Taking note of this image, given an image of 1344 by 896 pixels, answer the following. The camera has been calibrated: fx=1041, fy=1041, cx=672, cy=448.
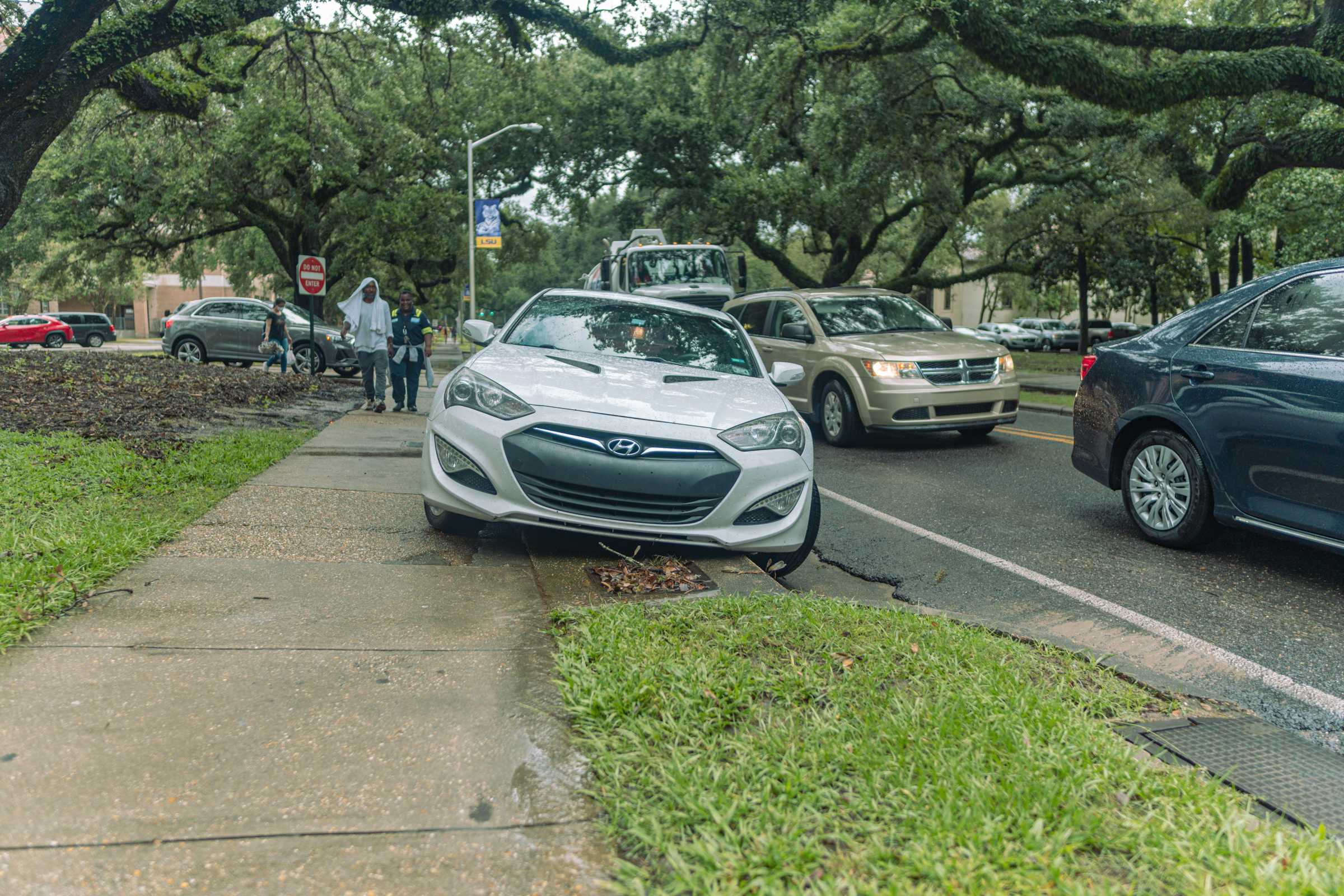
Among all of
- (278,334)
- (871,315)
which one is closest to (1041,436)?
(871,315)

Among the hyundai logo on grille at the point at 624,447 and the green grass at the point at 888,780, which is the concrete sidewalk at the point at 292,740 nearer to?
the green grass at the point at 888,780

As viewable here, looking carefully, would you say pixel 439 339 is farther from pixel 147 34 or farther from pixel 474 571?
pixel 474 571

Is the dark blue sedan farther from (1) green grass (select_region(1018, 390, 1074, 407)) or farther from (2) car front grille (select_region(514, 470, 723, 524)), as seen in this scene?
(1) green grass (select_region(1018, 390, 1074, 407))

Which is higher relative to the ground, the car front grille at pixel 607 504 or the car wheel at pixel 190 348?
the car wheel at pixel 190 348

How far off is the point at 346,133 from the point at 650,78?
29.1 feet

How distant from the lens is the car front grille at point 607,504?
5293 millimetres

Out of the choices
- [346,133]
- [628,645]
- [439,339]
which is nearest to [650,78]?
[346,133]

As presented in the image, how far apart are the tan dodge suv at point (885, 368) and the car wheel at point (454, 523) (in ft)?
18.8

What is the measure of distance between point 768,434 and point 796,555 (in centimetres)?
76

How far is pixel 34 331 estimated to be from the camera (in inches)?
1709

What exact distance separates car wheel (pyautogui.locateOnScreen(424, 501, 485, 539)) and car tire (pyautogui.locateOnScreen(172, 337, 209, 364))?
19528mm

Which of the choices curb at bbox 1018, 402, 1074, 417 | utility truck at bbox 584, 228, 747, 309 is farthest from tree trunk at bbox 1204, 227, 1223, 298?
curb at bbox 1018, 402, 1074, 417

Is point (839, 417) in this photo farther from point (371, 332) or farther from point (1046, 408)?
point (1046, 408)

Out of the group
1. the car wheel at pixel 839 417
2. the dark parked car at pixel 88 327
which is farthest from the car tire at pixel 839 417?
the dark parked car at pixel 88 327
